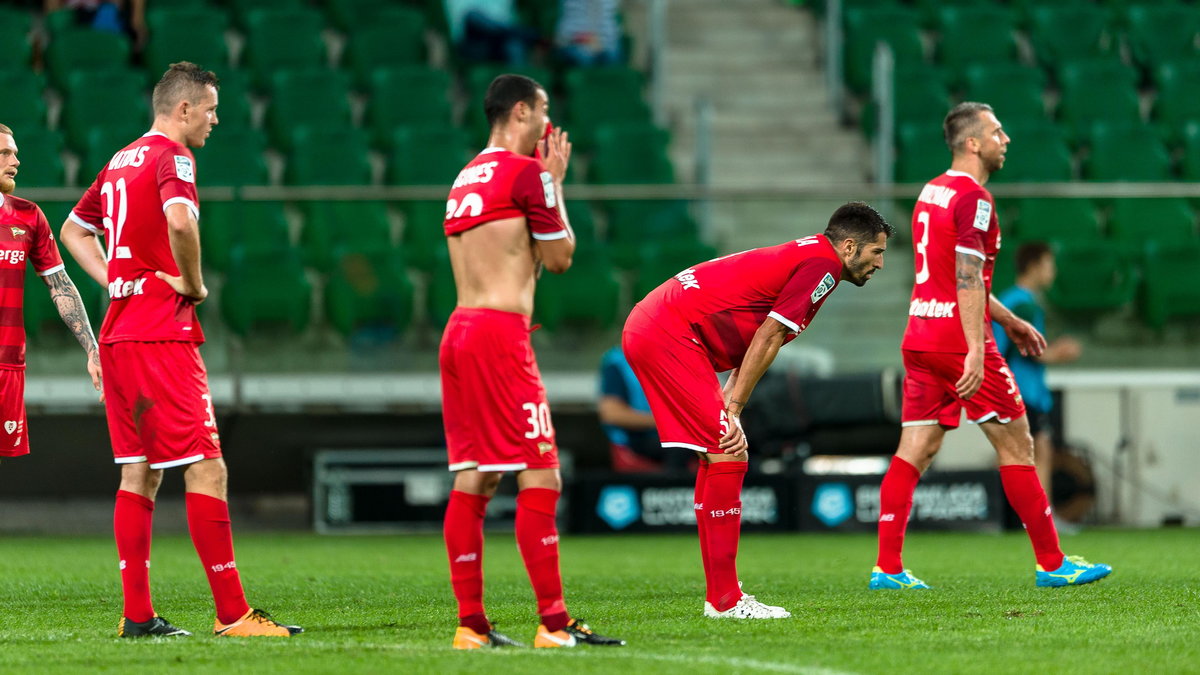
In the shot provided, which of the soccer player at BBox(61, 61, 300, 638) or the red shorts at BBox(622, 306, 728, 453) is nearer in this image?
the soccer player at BBox(61, 61, 300, 638)

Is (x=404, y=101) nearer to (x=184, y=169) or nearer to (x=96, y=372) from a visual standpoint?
(x=96, y=372)

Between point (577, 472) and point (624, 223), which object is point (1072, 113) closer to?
point (624, 223)

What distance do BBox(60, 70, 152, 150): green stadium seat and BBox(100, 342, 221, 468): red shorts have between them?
899 centimetres

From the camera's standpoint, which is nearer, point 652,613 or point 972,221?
point 652,613

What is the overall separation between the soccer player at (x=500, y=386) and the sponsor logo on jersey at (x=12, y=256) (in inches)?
95.1

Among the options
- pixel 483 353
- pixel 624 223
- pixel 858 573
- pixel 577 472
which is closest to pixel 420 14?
pixel 624 223

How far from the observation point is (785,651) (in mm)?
5285

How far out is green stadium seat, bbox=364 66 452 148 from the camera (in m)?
15.1

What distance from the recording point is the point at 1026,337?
7852mm

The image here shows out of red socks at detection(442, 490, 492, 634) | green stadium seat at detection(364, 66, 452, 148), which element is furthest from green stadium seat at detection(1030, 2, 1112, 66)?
red socks at detection(442, 490, 492, 634)

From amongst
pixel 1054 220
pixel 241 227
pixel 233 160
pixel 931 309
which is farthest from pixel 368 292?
pixel 931 309

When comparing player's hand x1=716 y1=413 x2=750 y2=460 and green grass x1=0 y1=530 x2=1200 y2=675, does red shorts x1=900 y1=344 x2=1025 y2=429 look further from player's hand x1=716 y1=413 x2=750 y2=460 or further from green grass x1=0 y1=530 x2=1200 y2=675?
player's hand x1=716 y1=413 x2=750 y2=460

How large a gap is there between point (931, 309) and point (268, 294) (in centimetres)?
639

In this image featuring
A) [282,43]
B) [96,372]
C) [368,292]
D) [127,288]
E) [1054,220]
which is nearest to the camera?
[127,288]
